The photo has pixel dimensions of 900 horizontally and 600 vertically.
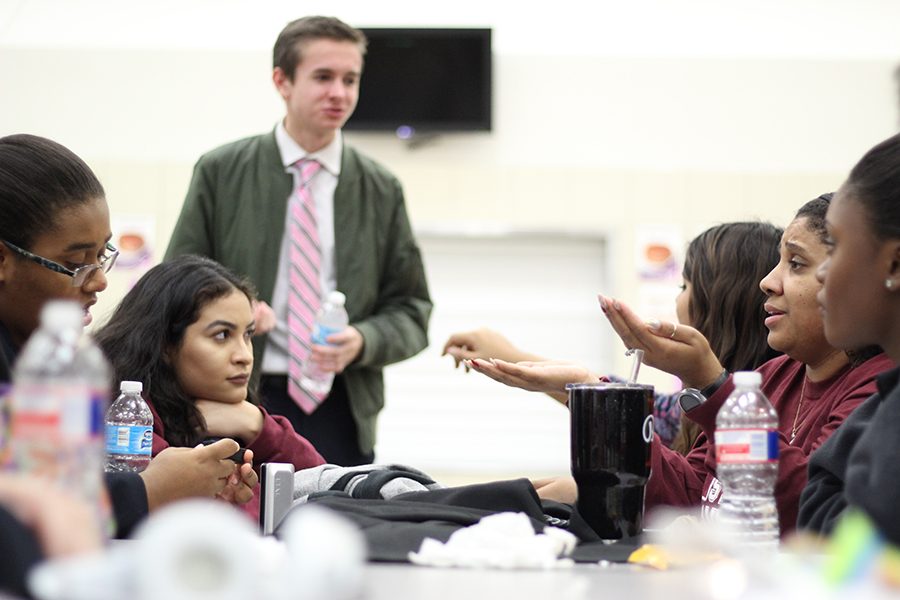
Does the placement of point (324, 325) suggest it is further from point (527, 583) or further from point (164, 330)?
point (527, 583)

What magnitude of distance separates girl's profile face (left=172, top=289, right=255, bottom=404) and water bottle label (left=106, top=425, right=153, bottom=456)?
643mm

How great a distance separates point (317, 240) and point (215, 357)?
1.16 meters

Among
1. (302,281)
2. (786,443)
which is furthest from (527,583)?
(302,281)

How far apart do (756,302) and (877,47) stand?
4316mm

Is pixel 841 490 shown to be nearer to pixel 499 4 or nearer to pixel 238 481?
pixel 238 481


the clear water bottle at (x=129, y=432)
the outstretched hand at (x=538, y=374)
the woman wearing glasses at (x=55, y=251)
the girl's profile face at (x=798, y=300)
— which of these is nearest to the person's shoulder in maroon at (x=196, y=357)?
the clear water bottle at (x=129, y=432)

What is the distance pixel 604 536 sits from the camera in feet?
5.46

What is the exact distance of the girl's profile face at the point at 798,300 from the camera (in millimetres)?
2246

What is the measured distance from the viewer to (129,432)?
1.99 meters

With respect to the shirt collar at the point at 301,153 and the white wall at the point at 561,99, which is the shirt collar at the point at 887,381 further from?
the white wall at the point at 561,99

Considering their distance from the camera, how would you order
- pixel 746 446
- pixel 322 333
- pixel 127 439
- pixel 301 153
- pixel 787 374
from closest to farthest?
pixel 746 446 < pixel 127 439 < pixel 787 374 < pixel 322 333 < pixel 301 153

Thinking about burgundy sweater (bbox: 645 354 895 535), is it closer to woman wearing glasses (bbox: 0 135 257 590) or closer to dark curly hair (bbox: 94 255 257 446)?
woman wearing glasses (bbox: 0 135 257 590)

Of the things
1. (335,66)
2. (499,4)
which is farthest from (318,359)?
(499,4)

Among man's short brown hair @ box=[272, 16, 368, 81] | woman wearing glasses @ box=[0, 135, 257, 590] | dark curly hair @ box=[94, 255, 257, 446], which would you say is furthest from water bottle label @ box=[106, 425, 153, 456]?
man's short brown hair @ box=[272, 16, 368, 81]
